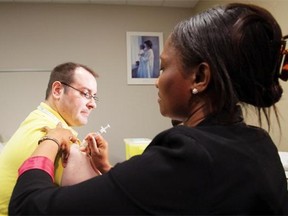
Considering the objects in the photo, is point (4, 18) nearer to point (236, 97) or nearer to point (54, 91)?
point (54, 91)

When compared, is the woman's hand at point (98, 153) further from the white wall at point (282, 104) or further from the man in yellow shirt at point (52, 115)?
the white wall at point (282, 104)

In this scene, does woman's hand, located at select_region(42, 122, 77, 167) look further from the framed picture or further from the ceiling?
the ceiling

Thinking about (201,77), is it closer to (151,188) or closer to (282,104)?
(151,188)

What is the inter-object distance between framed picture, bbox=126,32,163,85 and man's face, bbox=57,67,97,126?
1.64 m

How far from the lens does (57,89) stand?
1.29 metres

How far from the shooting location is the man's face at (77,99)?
1277 mm

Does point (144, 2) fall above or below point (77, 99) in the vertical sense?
above

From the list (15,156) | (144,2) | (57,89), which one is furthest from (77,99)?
(144,2)

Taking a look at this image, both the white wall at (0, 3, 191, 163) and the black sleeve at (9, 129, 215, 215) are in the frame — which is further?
the white wall at (0, 3, 191, 163)

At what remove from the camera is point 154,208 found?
51 cm

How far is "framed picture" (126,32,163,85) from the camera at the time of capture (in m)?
3.01

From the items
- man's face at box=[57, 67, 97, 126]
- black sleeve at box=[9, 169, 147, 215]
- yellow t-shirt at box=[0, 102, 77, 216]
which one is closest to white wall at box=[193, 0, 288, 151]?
man's face at box=[57, 67, 97, 126]

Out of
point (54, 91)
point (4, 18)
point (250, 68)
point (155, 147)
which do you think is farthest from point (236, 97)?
point (4, 18)

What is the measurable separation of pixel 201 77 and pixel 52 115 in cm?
77
